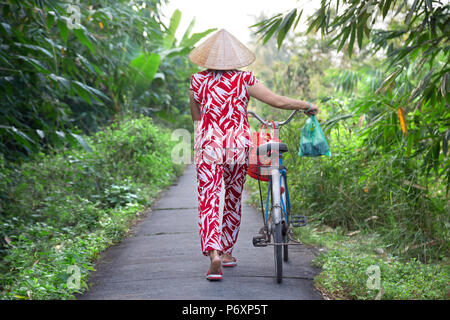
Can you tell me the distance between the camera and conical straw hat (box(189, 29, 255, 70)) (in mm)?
3938

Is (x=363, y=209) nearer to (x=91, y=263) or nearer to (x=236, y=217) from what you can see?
(x=236, y=217)

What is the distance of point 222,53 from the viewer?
397cm

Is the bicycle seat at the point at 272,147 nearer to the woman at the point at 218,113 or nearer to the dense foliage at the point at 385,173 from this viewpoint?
the woman at the point at 218,113

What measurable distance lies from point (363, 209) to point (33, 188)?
4.65m

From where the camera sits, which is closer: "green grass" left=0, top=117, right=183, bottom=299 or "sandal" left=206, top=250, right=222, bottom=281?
"sandal" left=206, top=250, right=222, bottom=281

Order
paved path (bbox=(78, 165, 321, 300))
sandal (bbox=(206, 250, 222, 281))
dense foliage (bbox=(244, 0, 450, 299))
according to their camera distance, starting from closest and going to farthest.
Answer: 1. paved path (bbox=(78, 165, 321, 300))
2. sandal (bbox=(206, 250, 222, 281))
3. dense foliage (bbox=(244, 0, 450, 299))

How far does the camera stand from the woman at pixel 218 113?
12.9ft

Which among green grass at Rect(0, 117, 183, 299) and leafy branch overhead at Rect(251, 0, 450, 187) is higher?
leafy branch overhead at Rect(251, 0, 450, 187)

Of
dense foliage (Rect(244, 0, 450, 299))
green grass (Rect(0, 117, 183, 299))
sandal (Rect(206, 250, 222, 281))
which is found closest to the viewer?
sandal (Rect(206, 250, 222, 281))

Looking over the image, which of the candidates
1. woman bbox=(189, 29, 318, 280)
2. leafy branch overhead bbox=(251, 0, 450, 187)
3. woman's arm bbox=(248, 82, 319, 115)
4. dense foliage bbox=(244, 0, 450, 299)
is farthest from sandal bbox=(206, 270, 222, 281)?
leafy branch overhead bbox=(251, 0, 450, 187)

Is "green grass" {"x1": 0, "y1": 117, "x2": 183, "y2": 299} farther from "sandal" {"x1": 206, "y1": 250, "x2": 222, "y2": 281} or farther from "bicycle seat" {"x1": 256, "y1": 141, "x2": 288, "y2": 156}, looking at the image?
"bicycle seat" {"x1": 256, "y1": 141, "x2": 288, "y2": 156}

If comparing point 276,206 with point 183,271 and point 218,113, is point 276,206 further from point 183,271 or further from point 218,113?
point 183,271

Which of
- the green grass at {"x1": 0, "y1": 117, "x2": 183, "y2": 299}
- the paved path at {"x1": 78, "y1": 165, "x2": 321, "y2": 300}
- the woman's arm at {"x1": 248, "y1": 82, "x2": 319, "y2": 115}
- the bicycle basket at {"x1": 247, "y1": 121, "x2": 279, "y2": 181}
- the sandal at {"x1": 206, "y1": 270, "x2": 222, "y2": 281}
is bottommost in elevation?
the paved path at {"x1": 78, "y1": 165, "x2": 321, "y2": 300}

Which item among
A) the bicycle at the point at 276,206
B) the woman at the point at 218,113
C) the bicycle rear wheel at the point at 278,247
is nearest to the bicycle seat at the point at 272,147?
the bicycle at the point at 276,206
